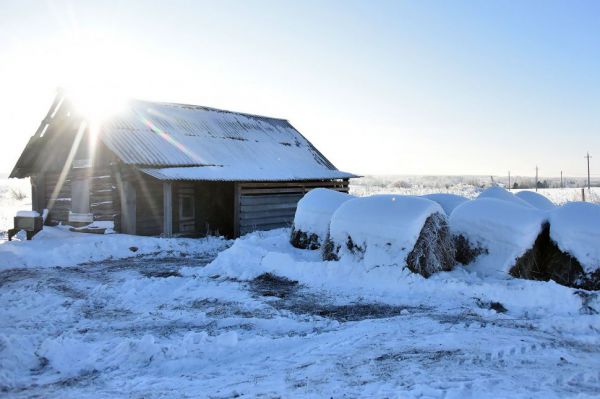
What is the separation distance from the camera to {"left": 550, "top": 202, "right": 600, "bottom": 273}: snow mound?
8.27 m

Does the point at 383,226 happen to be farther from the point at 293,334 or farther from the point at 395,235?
the point at 293,334

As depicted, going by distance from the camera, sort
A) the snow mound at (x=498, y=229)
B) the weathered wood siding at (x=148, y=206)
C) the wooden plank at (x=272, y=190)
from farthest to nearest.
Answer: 1. the wooden plank at (x=272, y=190)
2. the weathered wood siding at (x=148, y=206)
3. the snow mound at (x=498, y=229)

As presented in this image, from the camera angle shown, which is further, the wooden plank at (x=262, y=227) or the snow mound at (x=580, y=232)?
the wooden plank at (x=262, y=227)

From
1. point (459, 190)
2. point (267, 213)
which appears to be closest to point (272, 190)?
point (267, 213)

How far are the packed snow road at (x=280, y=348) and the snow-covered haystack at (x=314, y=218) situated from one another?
3.24 m

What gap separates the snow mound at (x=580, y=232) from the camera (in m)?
8.27

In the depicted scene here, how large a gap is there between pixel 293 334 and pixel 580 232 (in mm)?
5870

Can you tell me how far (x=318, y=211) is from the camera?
11.7 m

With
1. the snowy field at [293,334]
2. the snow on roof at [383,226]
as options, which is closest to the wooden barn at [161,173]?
the snowy field at [293,334]

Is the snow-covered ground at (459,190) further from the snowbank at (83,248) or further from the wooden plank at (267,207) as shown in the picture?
the snowbank at (83,248)

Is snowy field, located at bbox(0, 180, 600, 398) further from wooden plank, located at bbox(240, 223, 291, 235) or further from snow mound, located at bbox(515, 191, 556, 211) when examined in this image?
wooden plank, located at bbox(240, 223, 291, 235)

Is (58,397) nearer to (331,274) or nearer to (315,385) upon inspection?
(315,385)

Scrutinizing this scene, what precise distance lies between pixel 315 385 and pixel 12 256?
10.3 meters

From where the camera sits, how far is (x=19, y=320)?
6820 millimetres
